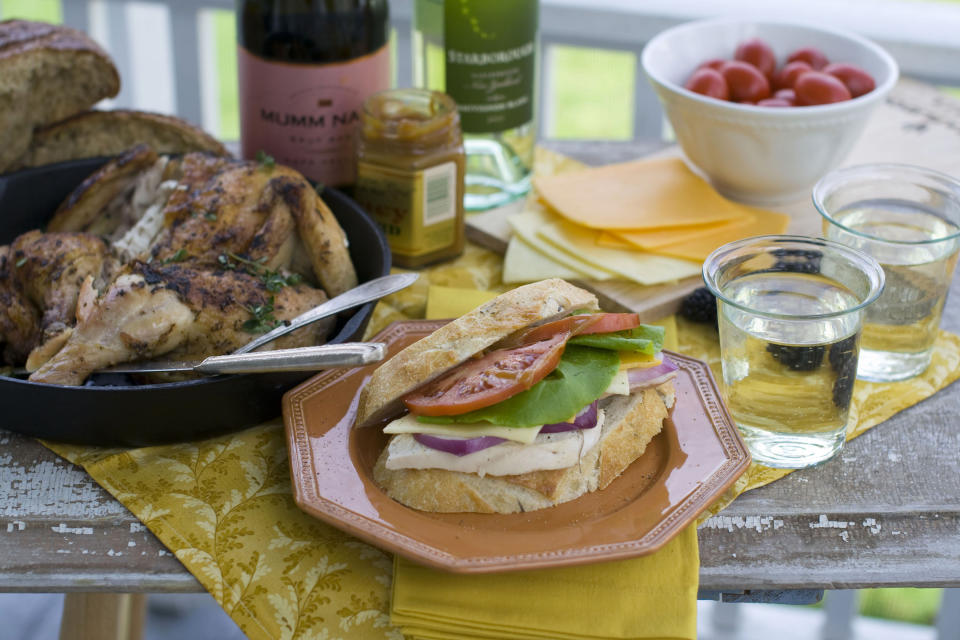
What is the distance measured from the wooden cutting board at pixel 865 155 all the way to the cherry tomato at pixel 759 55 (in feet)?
1.02

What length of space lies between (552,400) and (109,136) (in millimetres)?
1348

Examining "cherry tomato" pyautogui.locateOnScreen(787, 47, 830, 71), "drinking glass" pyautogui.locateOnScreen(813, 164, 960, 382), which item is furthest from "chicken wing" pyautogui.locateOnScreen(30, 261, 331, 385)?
"cherry tomato" pyautogui.locateOnScreen(787, 47, 830, 71)

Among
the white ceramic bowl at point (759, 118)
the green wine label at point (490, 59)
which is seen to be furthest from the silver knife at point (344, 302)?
the white ceramic bowl at point (759, 118)

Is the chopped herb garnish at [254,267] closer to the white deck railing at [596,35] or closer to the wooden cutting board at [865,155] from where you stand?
the wooden cutting board at [865,155]

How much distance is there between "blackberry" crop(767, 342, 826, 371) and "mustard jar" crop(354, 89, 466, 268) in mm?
838

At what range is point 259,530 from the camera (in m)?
1.46

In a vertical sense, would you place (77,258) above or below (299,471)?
above

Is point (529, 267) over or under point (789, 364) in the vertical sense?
under

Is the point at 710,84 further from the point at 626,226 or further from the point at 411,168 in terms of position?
the point at 411,168

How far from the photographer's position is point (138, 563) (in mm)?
1416

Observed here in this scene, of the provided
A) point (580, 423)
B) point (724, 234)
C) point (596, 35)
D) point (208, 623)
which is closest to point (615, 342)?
point (580, 423)

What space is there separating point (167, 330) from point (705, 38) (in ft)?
4.74

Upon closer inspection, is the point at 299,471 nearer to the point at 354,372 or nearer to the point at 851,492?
the point at 354,372

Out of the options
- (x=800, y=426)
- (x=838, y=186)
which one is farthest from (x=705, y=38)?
(x=800, y=426)
